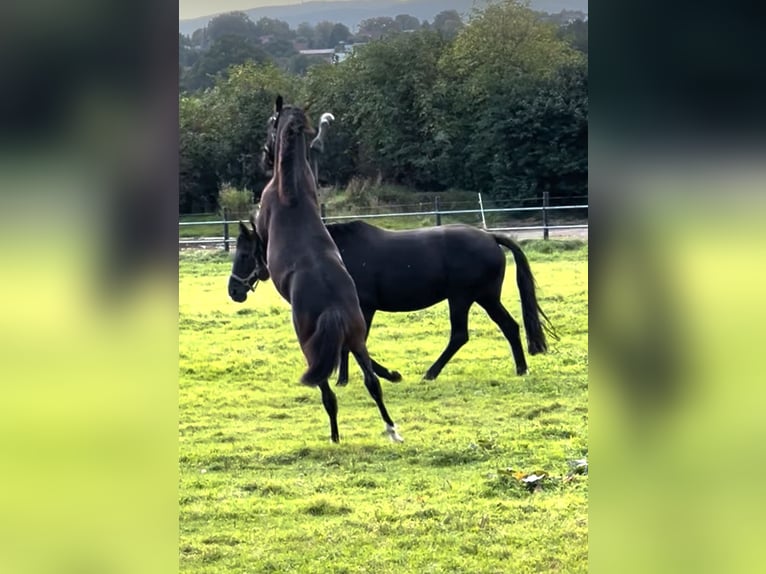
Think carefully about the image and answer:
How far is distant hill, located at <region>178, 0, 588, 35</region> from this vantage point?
292cm

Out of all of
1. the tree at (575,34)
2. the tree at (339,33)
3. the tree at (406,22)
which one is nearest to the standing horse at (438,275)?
the tree at (339,33)

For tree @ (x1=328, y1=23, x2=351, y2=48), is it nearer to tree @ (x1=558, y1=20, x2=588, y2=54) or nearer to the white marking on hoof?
tree @ (x1=558, y1=20, x2=588, y2=54)

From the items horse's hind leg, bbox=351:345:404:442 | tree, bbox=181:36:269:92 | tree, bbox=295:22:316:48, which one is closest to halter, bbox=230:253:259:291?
horse's hind leg, bbox=351:345:404:442

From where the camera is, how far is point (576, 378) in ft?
11.0

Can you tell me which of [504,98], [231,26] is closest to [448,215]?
[504,98]

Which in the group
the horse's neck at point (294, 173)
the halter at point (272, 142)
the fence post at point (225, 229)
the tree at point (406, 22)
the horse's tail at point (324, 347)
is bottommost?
the horse's tail at point (324, 347)

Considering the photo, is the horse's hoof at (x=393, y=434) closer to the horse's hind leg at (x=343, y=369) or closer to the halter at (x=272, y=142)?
the horse's hind leg at (x=343, y=369)

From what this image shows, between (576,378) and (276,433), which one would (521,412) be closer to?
(576,378)

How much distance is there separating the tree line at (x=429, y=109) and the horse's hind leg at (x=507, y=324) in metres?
0.66

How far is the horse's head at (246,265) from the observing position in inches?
139

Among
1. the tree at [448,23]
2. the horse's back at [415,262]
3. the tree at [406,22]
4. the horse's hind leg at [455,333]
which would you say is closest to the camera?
the tree at [448,23]
